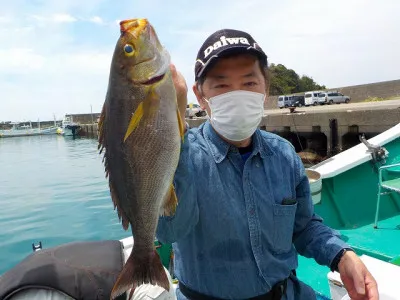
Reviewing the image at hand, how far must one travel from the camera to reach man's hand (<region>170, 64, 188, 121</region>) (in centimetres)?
144

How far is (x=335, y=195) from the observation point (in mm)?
5523

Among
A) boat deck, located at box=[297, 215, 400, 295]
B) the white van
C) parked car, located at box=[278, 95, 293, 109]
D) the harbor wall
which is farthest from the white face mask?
parked car, located at box=[278, 95, 293, 109]

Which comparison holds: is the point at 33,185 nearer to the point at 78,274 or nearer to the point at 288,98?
the point at 78,274

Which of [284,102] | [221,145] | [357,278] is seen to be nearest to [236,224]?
[221,145]

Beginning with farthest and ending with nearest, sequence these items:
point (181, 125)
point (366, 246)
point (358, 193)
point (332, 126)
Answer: point (332, 126), point (358, 193), point (366, 246), point (181, 125)

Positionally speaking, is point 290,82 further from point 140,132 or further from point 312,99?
point 140,132

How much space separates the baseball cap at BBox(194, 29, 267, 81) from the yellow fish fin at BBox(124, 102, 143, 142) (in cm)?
65

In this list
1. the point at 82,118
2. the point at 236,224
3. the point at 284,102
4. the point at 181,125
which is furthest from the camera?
the point at 82,118

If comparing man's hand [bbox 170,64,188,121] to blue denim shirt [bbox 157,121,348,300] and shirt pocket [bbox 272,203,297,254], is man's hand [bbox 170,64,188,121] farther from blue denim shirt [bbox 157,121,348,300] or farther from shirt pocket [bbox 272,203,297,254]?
shirt pocket [bbox 272,203,297,254]

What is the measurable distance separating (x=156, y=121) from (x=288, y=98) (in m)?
38.6

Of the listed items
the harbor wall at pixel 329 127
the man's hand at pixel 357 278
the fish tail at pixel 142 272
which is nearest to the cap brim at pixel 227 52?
the fish tail at pixel 142 272

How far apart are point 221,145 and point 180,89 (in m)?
0.57

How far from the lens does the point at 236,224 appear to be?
178 centimetres

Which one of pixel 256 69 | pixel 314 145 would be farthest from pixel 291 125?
pixel 256 69
